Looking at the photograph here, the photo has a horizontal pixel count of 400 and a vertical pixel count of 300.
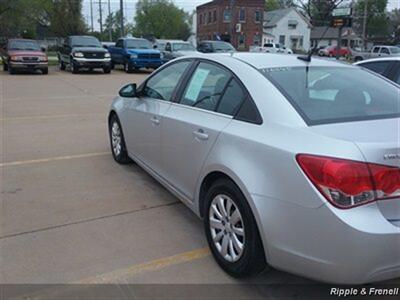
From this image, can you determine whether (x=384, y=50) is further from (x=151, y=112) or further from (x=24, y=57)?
(x=151, y=112)

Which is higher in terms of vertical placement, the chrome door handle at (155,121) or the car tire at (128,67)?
the chrome door handle at (155,121)

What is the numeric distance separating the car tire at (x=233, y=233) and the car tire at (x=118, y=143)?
8.54 feet

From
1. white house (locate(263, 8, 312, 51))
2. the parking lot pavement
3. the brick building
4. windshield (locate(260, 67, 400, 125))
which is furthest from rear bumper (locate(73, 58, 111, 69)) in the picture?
white house (locate(263, 8, 312, 51))

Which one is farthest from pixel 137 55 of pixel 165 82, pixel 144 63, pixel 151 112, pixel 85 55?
pixel 151 112

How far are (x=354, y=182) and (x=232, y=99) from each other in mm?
1292

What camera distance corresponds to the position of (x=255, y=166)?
9.39ft

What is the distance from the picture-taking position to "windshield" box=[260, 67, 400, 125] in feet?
9.71

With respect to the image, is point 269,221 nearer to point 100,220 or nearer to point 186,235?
point 186,235

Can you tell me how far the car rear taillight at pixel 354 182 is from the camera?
242 centimetres

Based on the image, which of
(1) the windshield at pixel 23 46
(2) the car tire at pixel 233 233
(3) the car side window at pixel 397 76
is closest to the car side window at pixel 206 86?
(2) the car tire at pixel 233 233

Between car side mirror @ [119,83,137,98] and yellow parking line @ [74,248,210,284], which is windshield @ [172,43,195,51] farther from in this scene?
yellow parking line @ [74,248,210,284]

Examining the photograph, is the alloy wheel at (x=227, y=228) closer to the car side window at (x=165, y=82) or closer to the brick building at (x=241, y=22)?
the car side window at (x=165, y=82)

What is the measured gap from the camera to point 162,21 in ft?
254

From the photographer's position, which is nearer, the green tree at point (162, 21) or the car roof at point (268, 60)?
the car roof at point (268, 60)
